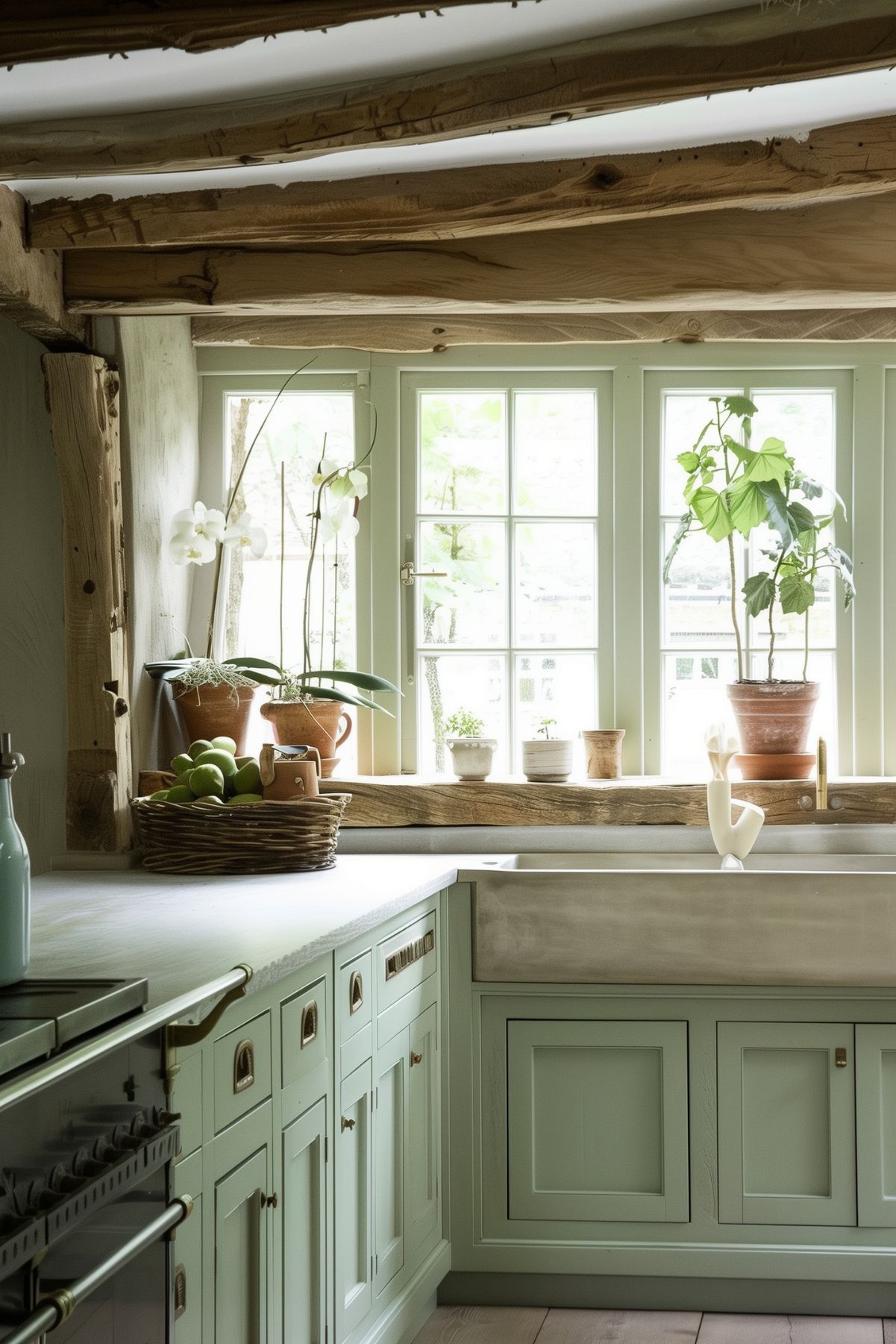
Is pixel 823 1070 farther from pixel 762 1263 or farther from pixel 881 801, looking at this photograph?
pixel 881 801

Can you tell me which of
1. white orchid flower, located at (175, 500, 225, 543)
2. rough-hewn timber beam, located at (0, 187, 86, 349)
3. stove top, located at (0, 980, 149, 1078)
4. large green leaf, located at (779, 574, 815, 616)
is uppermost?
rough-hewn timber beam, located at (0, 187, 86, 349)

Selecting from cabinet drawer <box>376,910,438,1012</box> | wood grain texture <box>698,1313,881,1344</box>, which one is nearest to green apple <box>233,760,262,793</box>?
cabinet drawer <box>376,910,438,1012</box>

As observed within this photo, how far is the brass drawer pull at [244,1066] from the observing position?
1.70 m

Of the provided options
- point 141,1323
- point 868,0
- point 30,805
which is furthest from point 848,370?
point 141,1323

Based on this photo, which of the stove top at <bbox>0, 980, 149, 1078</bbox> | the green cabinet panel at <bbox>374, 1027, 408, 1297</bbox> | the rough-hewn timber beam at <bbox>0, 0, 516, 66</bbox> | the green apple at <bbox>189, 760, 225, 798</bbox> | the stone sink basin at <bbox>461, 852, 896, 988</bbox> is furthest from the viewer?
the green apple at <bbox>189, 760, 225, 798</bbox>

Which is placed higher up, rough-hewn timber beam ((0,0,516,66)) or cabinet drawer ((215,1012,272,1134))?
rough-hewn timber beam ((0,0,516,66))

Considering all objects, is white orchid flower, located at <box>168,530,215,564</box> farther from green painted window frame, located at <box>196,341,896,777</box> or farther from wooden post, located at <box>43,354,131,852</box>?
green painted window frame, located at <box>196,341,896,777</box>

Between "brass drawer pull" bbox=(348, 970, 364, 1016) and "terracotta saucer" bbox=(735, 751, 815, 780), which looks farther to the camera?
"terracotta saucer" bbox=(735, 751, 815, 780)

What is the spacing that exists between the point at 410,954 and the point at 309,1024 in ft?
1.81

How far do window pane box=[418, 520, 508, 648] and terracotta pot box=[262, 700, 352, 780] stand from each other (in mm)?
427

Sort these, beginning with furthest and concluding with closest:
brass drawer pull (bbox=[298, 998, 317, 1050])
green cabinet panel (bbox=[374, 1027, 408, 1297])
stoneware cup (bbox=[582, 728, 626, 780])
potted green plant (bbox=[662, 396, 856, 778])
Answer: stoneware cup (bbox=[582, 728, 626, 780]) < potted green plant (bbox=[662, 396, 856, 778]) < green cabinet panel (bbox=[374, 1027, 408, 1297]) < brass drawer pull (bbox=[298, 998, 317, 1050])

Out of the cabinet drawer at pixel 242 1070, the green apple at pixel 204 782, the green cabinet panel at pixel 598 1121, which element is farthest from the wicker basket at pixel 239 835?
the cabinet drawer at pixel 242 1070

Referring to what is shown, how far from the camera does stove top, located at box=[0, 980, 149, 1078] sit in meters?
1.20

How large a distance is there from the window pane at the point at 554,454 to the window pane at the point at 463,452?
0.06m
